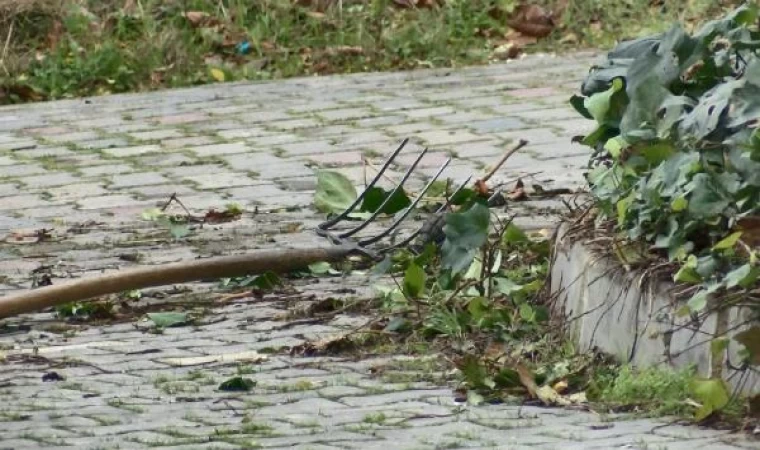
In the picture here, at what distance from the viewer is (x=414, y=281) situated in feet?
16.1

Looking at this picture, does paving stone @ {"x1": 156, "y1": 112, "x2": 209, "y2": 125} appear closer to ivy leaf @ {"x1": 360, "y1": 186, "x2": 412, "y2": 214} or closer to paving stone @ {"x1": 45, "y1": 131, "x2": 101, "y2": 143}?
paving stone @ {"x1": 45, "y1": 131, "x2": 101, "y2": 143}

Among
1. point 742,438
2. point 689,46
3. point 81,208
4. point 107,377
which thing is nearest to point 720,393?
point 742,438

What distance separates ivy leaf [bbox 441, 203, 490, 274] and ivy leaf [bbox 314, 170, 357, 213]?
1.35 meters

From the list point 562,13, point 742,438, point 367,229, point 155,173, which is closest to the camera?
point 742,438

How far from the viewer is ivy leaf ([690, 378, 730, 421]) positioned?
3.73 m

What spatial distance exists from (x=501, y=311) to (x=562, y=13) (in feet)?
18.2

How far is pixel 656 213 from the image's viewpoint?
4230 mm

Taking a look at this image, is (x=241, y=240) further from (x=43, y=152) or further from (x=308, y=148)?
(x=43, y=152)

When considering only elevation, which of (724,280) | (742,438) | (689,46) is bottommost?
(742,438)

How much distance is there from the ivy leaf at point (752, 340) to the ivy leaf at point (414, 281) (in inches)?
52.8

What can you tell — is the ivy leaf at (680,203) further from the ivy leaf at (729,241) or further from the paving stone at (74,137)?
the paving stone at (74,137)

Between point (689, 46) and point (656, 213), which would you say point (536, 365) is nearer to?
point (656, 213)

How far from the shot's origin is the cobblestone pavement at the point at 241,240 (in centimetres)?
390

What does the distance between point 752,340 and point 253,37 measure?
6.41m
